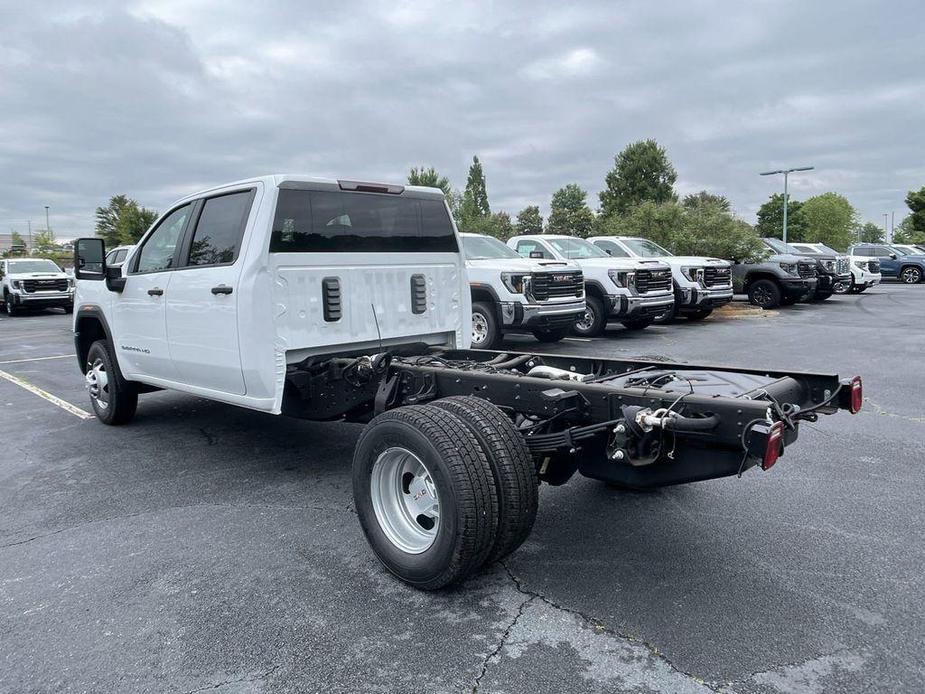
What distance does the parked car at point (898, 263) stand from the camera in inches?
1314

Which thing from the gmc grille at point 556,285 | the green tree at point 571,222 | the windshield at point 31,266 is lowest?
the gmc grille at point 556,285

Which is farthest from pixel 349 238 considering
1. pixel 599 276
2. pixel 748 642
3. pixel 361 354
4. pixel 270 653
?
pixel 599 276

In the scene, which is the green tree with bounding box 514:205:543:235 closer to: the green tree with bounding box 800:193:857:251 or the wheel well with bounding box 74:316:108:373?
the green tree with bounding box 800:193:857:251

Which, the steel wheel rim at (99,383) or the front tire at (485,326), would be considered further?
the front tire at (485,326)

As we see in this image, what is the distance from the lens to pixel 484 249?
12477mm

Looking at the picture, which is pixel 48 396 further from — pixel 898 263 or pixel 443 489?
pixel 898 263

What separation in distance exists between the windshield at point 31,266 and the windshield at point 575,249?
1729cm

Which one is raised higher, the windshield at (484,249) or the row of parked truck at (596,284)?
the windshield at (484,249)

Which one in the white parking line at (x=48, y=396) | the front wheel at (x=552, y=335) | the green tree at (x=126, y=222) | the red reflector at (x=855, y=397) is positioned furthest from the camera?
the green tree at (x=126, y=222)

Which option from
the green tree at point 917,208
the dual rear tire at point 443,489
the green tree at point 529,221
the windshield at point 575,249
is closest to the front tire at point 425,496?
the dual rear tire at point 443,489

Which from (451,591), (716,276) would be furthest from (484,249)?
(451,591)

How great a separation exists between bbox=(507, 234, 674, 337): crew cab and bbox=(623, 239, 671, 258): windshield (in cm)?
197

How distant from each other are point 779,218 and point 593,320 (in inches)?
2939

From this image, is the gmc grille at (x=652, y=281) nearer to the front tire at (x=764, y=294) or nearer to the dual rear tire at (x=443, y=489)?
the front tire at (x=764, y=294)
